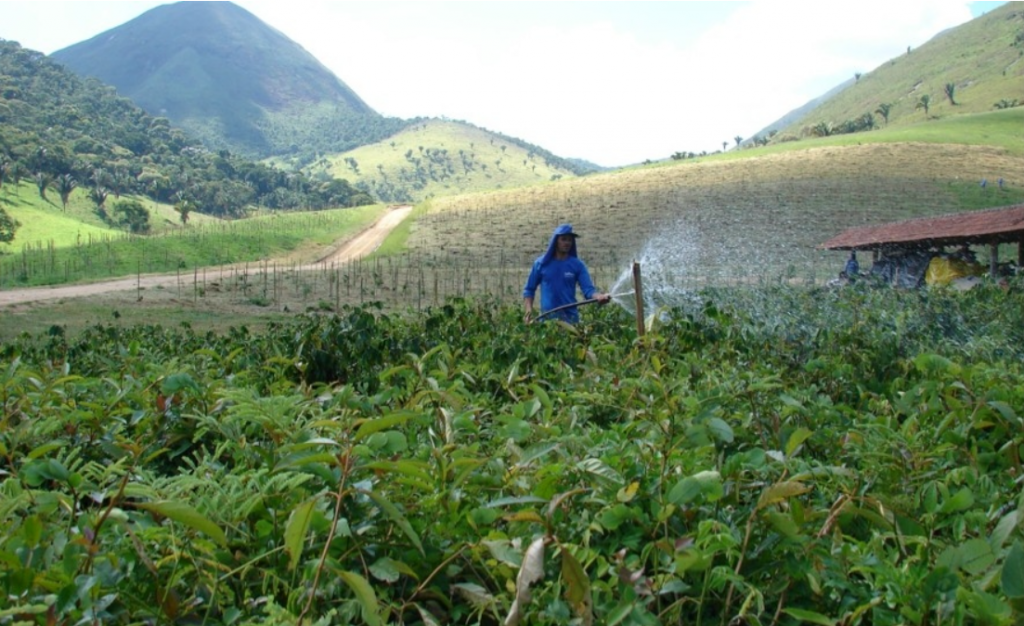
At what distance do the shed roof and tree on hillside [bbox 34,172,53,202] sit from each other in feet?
215

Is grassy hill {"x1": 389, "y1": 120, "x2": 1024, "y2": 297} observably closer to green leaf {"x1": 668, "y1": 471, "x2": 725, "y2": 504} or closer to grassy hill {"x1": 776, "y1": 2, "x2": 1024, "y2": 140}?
green leaf {"x1": 668, "y1": 471, "x2": 725, "y2": 504}

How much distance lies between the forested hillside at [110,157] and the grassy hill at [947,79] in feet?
201

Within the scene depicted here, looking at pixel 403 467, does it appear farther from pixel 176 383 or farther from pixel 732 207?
pixel 732 207

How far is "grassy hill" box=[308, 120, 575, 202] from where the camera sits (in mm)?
127562

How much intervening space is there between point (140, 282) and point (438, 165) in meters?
114

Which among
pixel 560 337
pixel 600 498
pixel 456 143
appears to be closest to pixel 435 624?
pixel 600 498

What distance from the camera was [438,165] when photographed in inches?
5556

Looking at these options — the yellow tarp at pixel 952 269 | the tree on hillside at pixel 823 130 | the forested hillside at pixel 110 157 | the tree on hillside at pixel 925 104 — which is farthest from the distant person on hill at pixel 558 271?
the tree on hillside at pixel 925 104

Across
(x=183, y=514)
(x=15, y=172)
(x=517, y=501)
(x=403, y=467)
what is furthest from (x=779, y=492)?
(x=15, y=172)

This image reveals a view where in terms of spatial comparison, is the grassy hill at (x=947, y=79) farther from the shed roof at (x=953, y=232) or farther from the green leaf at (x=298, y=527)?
the green leaf at (x=298, y=527)

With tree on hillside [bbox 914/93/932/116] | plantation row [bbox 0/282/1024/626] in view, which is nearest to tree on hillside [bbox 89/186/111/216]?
plantation row [bbox 0/282/1024/626]

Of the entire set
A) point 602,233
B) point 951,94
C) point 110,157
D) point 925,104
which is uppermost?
point 951,94

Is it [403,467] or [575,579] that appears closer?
[575,579]

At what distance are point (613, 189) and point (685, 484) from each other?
53616 mm
